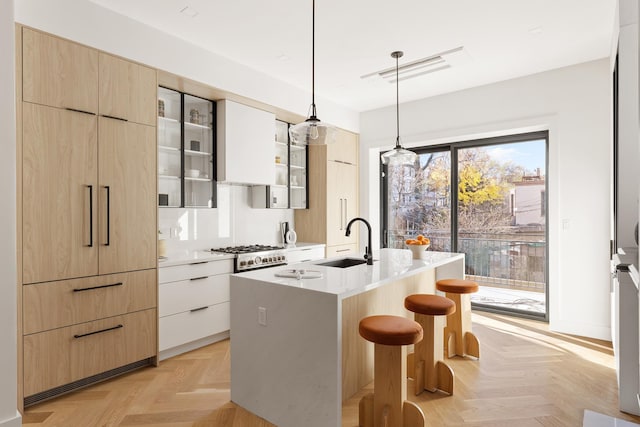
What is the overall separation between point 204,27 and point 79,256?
207cm

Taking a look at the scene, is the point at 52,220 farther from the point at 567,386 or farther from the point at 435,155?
the point at 435,155

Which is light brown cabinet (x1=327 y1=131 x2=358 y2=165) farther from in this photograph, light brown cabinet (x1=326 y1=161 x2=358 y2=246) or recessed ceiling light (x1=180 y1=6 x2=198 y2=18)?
recessed ceiling light (x1=180 y1=6 x2=198 y2=18)

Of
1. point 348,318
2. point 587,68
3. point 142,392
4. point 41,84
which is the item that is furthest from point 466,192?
point 41,84

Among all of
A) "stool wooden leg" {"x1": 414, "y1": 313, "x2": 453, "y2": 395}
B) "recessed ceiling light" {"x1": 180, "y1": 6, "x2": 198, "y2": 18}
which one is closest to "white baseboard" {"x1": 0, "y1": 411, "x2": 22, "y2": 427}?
"stool wooden leg" {"x1": 414, "y1": 313, "x2": 453, "y2": 395}

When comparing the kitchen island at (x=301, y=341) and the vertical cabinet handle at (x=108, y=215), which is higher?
the vertical cabinet handle at (x=108, y=215)

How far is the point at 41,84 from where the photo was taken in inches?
97.8

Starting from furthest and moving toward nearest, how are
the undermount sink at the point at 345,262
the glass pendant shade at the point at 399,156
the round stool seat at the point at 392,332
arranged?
the glass pendant shade at the point at 399,156, the undermount sink at the point at 345,262, the round stool seat at the point at 392,332

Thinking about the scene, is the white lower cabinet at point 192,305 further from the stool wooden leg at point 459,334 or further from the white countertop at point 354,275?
the stool wooden leg at point 459,334

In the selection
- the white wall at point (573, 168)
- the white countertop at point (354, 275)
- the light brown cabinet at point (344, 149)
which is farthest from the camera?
the light brown cabinet at point (344, 149)

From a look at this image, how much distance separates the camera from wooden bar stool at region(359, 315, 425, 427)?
200 centimetres

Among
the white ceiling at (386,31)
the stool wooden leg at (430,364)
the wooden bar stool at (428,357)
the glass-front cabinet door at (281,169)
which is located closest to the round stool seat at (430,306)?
the wooden bar stool at (428,357)

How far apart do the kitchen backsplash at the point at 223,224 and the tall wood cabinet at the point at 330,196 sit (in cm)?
41

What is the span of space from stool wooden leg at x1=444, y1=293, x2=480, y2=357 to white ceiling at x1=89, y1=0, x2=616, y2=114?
2.30m

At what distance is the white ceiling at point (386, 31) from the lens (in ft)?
9.26
